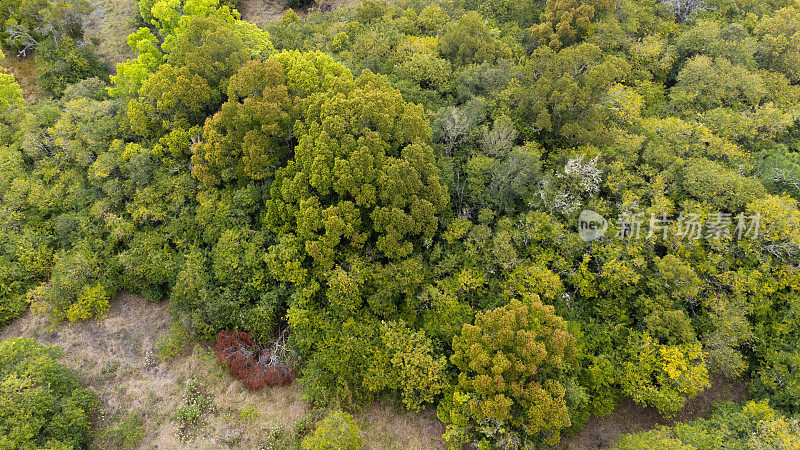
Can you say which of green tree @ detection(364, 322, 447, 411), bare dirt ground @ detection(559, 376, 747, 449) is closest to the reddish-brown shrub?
green tree @ detection(364, 322, 447, 411)

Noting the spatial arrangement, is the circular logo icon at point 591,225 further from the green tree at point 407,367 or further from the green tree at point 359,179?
the green tree at point 407,367

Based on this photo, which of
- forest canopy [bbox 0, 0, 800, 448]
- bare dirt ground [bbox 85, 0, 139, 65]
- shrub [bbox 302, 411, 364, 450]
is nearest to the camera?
shrub [bbox 302, 411, 364, 450]

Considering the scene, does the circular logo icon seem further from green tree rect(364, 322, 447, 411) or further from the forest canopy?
green tree rect(364, 322, 447, 411)

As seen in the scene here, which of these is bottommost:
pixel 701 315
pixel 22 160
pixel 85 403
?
pixel 85 403

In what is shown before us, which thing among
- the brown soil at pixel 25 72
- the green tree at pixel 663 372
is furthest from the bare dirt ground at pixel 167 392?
the brown soil at pixel 25 72

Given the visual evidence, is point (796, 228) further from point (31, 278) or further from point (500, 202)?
point (31, 278)

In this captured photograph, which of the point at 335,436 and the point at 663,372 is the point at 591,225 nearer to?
the point at 663,372

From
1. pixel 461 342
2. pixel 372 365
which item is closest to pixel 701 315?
pixel 461 342
